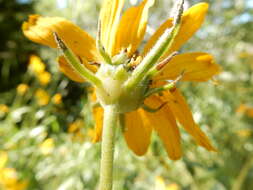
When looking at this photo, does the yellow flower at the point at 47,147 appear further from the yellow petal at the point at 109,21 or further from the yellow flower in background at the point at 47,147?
the yellow petal at the point at 109,21

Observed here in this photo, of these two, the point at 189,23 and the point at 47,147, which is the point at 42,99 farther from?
the point at 189,23

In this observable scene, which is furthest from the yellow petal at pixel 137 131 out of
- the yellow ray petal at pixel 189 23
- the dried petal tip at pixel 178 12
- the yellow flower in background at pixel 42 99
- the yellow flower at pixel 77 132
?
the yellow flower in background at pixel 42 99

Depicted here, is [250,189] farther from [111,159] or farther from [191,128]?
[111,159]

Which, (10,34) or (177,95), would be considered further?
(10,34)

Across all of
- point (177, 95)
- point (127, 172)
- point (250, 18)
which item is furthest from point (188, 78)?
point (250, 18)

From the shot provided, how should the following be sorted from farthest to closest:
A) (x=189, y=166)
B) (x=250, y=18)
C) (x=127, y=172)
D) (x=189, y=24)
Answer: (x=250, y=18) < (x=127, y=172) < (x=189, y=166) < (x=189, y=24)

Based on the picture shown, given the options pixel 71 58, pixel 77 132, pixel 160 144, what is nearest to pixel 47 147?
pixel 77 132
